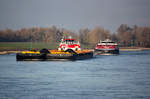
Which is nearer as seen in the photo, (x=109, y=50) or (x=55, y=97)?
(x=55, y=97)

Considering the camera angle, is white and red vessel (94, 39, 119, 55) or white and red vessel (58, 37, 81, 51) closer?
white and red vessel (58, 37, 81, 51)

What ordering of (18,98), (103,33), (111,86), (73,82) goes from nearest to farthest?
(18,98), (111,86), (73,82), (103,33)

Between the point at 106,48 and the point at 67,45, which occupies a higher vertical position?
the point at 67,45

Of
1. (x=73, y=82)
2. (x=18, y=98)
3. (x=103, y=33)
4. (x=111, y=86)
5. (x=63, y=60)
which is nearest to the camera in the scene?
(x=18, y=98)

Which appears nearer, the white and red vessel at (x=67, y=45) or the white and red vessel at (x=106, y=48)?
the white and red vessel at (x=67, y=45)

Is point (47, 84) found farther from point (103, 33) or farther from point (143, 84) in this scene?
point (103, 33)

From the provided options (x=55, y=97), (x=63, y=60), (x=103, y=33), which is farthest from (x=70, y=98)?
(x=103, y=33)

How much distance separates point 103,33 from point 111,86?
16709 centimetres

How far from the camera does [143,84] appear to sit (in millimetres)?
32094

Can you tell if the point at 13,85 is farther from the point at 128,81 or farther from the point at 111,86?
the point at 128,81

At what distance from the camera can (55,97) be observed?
2544cm

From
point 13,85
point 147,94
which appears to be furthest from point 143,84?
point 13,85

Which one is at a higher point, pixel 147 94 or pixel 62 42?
pixel 62 42

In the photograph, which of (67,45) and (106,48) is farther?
(106,48)
